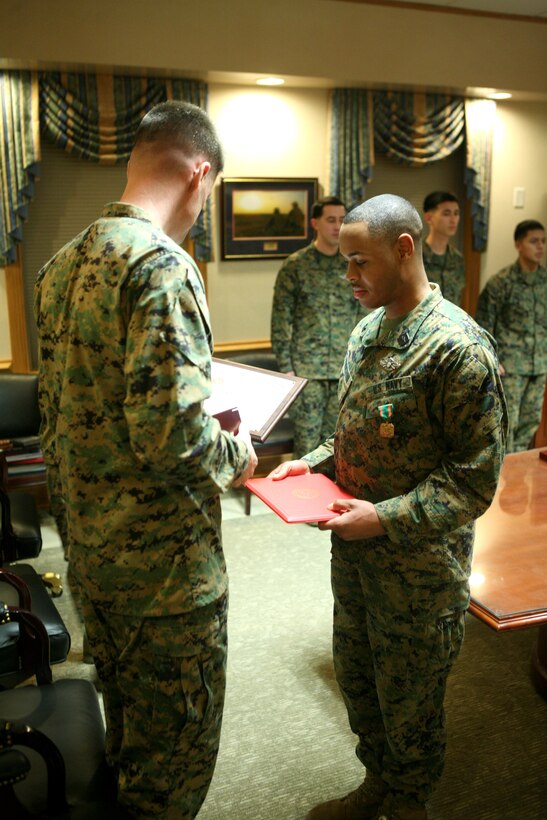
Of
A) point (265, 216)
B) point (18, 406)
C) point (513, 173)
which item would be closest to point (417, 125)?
point (513, 173)

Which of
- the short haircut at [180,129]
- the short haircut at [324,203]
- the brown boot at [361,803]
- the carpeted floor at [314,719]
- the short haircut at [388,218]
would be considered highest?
the short haircut at [180,129]

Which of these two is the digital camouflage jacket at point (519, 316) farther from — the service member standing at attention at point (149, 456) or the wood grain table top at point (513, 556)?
the service member standing at attention at point (149, 456)

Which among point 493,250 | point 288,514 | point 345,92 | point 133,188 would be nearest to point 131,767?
point 288,514

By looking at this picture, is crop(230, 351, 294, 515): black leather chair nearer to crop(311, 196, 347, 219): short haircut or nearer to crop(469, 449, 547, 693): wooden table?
crop(311, 196, 347, 219): short haircut

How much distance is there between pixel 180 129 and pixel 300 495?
860 millimetres

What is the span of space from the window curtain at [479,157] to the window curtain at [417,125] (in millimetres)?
72

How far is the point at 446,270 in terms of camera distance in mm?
4512

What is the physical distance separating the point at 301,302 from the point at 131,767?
298 centimetres

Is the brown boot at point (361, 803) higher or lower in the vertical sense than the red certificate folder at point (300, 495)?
lower

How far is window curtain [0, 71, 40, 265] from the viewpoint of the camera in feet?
12.8

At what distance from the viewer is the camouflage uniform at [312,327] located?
160 inches

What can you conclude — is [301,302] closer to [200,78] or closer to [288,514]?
[200,78]

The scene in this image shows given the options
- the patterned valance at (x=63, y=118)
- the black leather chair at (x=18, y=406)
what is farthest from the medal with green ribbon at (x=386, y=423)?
the patterned valance at (x=63, y=118)

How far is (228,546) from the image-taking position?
3.78 m
